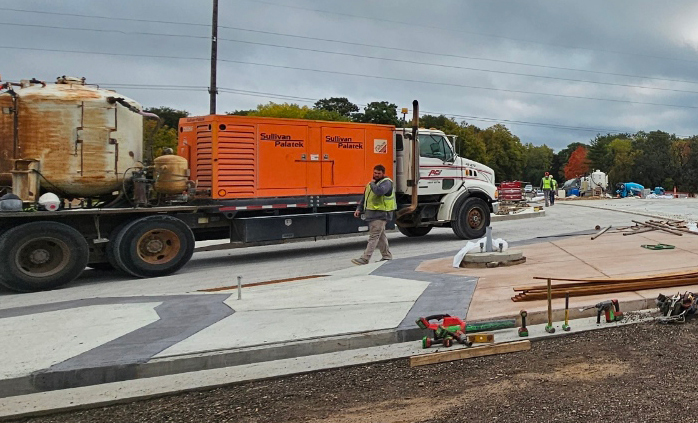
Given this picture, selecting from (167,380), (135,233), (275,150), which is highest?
(275,150)

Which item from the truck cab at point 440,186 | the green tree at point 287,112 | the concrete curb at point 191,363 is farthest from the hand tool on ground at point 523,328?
the green tree at point 287,112

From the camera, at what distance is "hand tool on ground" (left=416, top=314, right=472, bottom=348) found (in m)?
5.36

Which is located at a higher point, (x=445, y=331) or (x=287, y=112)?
(x=287, y=112)

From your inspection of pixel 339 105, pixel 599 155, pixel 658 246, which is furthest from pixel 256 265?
pixel 599 155

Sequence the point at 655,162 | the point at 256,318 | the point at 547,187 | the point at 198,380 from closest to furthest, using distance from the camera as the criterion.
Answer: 1. the point at 198,380
2. the point at 256,318
3. the point at 547,187
4. the point at 655,162

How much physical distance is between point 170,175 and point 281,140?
2443 mm

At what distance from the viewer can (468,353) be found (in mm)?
5102

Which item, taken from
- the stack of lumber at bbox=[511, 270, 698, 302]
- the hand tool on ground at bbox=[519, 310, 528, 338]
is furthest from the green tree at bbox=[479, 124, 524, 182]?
the hand tool on ground at bbox=[519, 310, 528, 338]

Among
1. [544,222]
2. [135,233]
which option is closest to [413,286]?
[135,233]

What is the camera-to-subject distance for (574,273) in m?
8.32

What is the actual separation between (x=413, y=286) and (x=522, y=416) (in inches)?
169

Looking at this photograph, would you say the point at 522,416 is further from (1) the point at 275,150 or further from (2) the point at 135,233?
(1) the point at 275,150

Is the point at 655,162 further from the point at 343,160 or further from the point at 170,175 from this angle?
the point at 170,175

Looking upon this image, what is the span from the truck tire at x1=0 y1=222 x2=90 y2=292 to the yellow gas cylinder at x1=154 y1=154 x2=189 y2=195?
5.78ft
